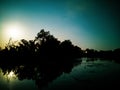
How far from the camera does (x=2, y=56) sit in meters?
73.9

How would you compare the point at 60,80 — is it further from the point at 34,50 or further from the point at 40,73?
the point at 34,50

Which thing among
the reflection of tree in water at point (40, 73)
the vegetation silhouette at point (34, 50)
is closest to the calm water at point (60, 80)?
the reflection of tree in water at point (40, 73)

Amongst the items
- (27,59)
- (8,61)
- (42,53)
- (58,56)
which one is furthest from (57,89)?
(58,56)

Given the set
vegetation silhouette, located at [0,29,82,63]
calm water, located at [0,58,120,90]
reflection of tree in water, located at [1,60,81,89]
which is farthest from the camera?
vegetation silhouette, located at [0,29,82,63]

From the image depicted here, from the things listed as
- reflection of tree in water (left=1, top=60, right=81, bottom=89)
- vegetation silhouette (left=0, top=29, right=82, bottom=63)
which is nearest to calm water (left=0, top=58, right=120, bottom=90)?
reflection of tree in water (left=1, top=60, right=81, bottom=89)

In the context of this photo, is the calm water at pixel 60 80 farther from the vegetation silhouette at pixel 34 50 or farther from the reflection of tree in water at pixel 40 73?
the vegetation silhouette at pixel 34 50

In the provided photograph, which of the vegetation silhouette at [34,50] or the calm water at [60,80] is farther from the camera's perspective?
the vegetation silhouette at [34,50]

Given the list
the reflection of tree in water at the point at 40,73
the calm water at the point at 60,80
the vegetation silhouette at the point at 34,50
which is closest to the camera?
the calm water at the point at 60,80

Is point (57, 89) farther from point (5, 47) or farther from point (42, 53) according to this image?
point (42, 53)

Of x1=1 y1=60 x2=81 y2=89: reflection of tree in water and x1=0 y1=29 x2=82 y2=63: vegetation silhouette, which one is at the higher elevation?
x1=0 y1=29 x2=82 y2=63: vegetation silhouette

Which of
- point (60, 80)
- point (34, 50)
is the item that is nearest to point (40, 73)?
point (60, 80)

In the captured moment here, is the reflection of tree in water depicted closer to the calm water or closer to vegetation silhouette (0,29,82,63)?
the calm water

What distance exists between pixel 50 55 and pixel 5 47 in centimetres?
2771

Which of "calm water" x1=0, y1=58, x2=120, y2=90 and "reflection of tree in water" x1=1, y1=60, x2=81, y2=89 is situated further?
"reflection of tree in water" x1=1, y1=60, x2=81, y2=89
